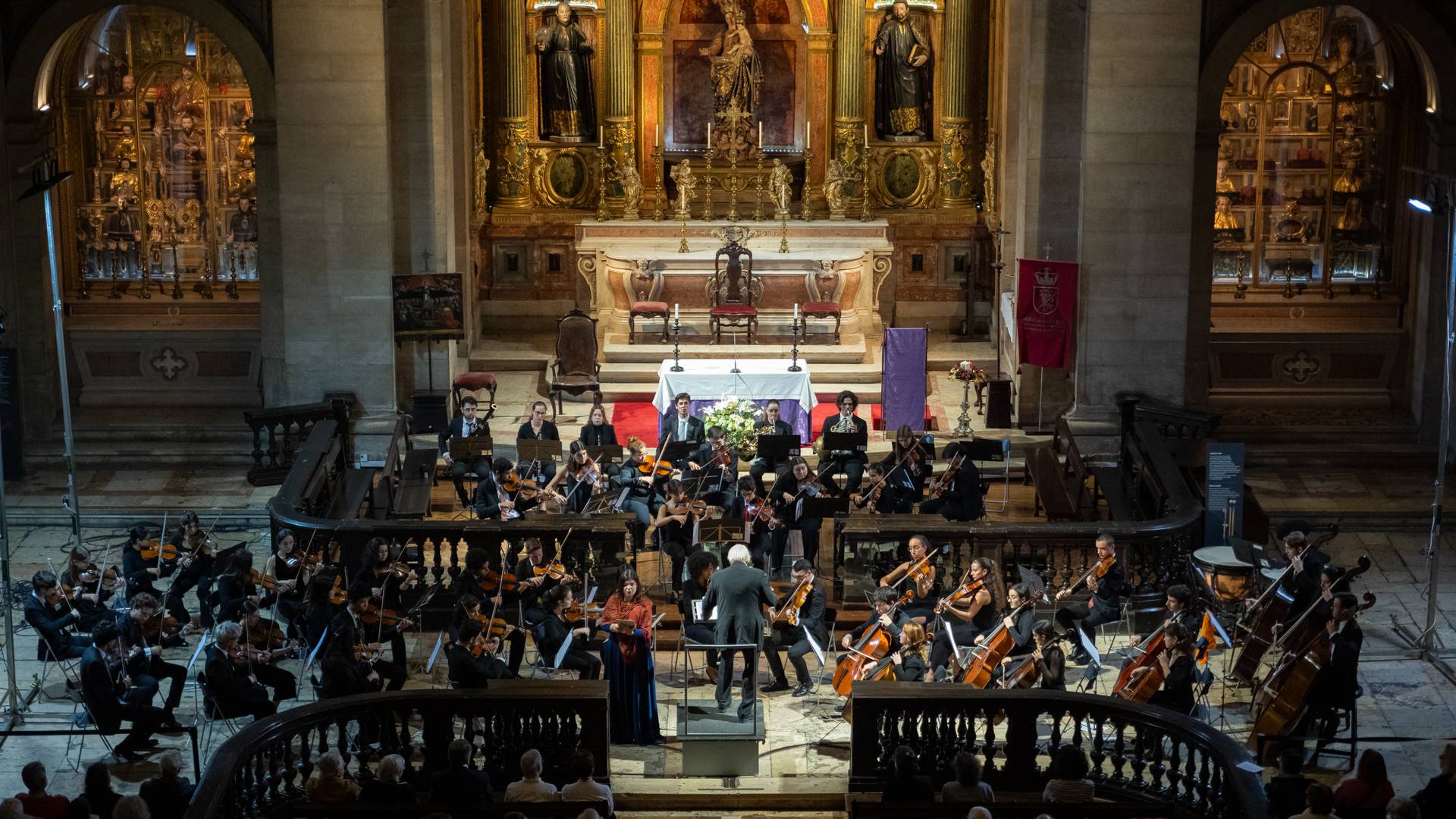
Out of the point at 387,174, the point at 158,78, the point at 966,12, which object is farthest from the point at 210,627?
the point at 966,12

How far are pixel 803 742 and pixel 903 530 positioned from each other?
2.63m

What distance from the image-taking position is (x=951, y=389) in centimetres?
2561

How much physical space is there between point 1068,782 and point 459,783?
3.75 m

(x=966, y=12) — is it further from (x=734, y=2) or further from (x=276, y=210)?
(x=276, y=210)

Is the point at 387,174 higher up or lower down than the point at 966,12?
lower down

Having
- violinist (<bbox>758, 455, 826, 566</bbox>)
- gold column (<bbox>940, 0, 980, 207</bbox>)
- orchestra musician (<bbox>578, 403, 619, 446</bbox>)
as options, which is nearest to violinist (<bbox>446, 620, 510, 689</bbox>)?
violinist (<bbox>758, 455, 826, 566</bbox>)

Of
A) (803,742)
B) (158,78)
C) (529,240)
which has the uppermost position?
(158,78)

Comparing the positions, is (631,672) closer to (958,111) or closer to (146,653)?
(146,653)

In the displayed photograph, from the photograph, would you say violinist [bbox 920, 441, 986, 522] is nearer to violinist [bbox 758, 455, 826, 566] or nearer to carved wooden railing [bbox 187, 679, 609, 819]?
violinist [bbox 758, 455, 826, 566]

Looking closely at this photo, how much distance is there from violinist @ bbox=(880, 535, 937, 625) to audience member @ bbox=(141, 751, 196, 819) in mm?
5511

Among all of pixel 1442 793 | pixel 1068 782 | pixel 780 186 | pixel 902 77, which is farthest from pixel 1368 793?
pixel 902 77

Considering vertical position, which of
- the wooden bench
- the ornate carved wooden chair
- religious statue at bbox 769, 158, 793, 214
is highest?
religious statue at bbox 769, 158, 793, 214

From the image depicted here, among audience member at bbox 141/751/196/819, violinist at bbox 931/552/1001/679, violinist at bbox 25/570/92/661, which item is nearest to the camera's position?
audience member at bbox 141/751/196/819

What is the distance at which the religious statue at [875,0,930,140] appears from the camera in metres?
28.9
